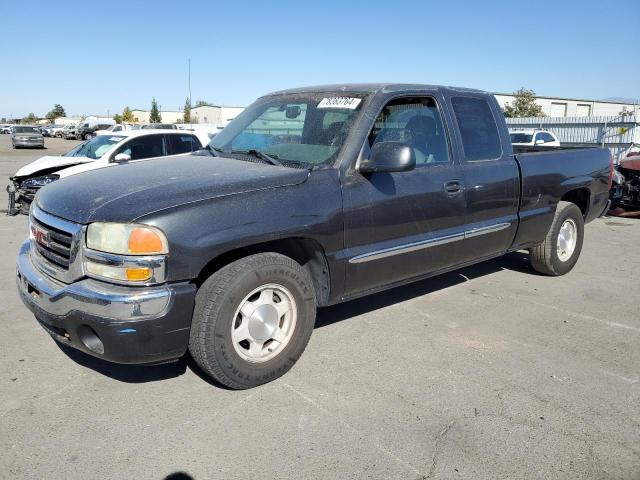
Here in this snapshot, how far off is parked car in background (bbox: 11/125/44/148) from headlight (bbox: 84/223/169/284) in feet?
123

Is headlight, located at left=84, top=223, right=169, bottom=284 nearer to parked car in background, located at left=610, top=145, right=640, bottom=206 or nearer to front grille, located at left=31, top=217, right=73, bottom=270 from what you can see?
front grille, located at left=31, top=217, right=73, bottom=270

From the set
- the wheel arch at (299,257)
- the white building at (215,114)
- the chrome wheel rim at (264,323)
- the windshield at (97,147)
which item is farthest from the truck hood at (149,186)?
the white building at (215,114)

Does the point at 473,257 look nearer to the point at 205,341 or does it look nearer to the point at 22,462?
the point at 205,341

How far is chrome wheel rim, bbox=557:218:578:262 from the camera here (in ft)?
19.1

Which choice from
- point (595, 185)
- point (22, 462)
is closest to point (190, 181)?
point (22, 462)

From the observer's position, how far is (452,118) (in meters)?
4.42

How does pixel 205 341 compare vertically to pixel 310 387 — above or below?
above

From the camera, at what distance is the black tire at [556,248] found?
18.3ft

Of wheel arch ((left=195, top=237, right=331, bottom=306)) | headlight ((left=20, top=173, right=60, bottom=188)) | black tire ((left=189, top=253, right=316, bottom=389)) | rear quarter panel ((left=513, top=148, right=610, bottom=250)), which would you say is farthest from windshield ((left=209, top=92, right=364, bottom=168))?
headlight ((left=20, top=173, right=60, bottom=188))

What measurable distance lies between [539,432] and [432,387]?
69 cm

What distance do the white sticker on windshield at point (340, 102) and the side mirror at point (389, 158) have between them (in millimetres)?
460

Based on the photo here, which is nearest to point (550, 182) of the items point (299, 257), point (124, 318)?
point (299, 257)

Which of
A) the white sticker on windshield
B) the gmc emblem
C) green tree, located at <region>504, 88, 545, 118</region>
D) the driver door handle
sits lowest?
the gmc emblem

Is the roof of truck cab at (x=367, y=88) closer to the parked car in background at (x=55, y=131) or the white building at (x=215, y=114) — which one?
the white building at (x=215, y=114)
